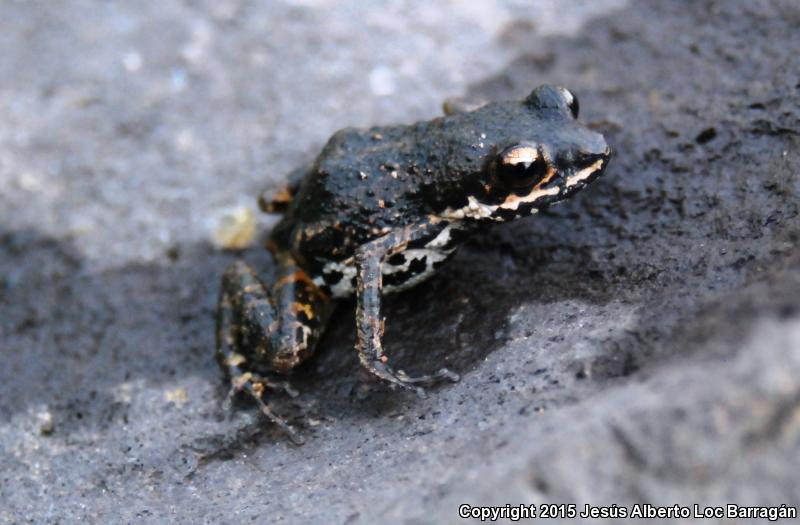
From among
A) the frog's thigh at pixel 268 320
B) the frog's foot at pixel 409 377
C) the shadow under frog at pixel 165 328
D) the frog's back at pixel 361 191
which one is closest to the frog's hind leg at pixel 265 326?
the frog's thigh at pixel 268 320

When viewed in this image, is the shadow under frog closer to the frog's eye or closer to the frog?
the frog

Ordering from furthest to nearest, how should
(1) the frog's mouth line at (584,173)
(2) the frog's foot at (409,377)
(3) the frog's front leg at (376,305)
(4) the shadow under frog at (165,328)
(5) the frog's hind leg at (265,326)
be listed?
(5) the frog's hind leg at (265,326) → (4) the shadow under frog at (165,328) → (1) the frog's mouth line at (584,173) → (3) the frog's front leg at (376,305) → (2) the frog's foot at (409,377)

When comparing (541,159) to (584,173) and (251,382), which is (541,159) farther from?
(251,382)

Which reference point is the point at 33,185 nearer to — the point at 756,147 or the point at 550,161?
the point at 550,161

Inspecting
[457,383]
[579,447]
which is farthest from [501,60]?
[579,447]

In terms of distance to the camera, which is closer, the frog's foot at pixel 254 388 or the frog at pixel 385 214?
the frog at pixel 385 214

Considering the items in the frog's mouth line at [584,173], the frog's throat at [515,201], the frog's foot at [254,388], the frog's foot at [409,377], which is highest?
the frog's mouth line at [584,173]

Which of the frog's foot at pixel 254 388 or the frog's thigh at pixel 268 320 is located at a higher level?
the frog's thigh at pixel 268 320

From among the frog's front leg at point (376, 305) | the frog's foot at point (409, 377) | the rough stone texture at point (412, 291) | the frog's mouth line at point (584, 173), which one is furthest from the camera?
the frog's mouth line at point (584, 173)

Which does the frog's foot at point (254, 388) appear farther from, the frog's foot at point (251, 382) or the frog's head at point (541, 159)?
the frog's head at point (541, 159)
